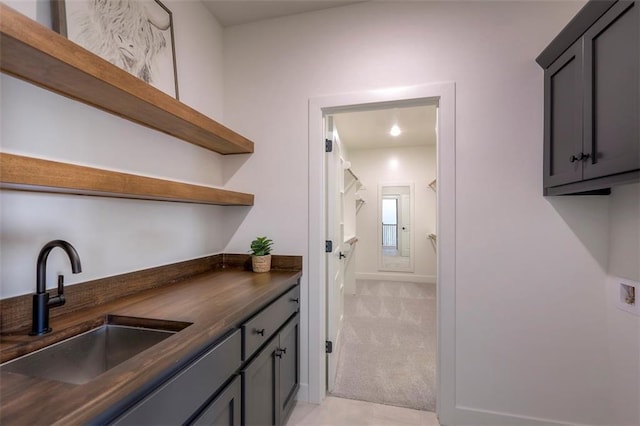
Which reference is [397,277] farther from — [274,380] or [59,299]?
[59,299]

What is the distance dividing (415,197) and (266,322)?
14.7 feet

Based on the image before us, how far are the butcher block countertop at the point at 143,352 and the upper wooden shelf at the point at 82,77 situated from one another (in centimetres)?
88

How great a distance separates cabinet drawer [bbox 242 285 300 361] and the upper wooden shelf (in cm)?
105

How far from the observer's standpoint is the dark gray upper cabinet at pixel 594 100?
1.06 m

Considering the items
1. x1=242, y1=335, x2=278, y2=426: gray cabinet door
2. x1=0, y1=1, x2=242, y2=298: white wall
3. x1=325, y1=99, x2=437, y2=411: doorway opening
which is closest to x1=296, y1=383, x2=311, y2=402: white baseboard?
x1=325, y1=99, x2=437, y2=411: doorway opening

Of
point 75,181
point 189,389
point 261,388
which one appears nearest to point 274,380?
point 261,388

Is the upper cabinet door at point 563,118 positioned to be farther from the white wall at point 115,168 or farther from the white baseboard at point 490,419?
the white wall at point 115,168

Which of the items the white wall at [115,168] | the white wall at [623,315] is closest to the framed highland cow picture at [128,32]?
the white wall at [115,168]

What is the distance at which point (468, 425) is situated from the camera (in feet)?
5.50

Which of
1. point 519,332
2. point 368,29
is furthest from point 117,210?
point 519,332

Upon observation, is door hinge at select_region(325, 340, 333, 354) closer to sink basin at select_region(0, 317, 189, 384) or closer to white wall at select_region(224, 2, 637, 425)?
white wall at select_region(224, 2, 637, 425)

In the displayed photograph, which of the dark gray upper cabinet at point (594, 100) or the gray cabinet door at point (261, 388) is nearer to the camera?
the dark gray upper cabinet at point (594, 100)

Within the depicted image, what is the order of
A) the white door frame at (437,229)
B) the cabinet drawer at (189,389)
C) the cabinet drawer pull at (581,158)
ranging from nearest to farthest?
1. the cabinet drawer at (189,389)
2. the cabinet drawer pull at (581,158)
3. the white door frame at (437,229)

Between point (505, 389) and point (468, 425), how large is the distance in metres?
0.32
